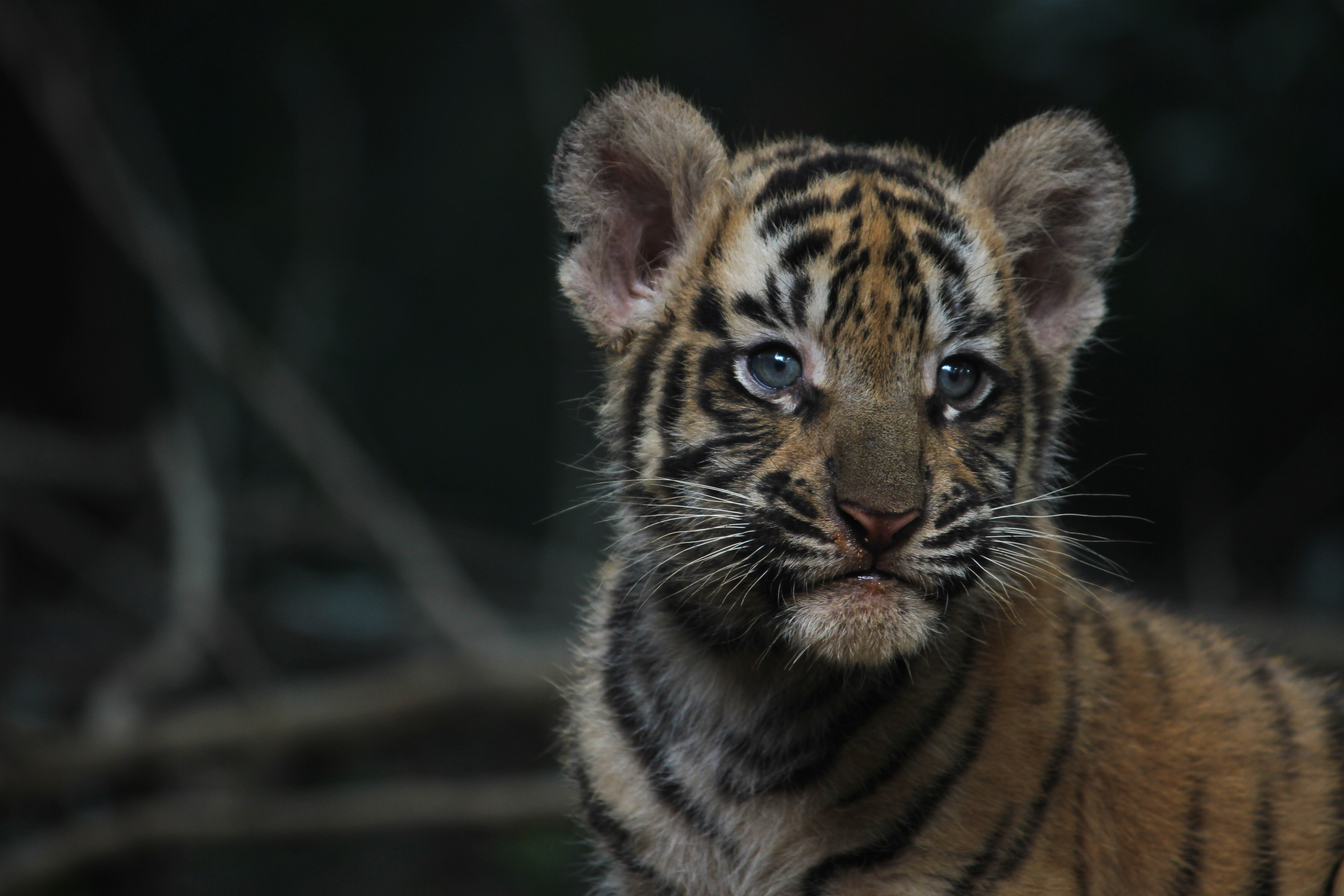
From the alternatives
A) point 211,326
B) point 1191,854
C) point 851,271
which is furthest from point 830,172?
point 211,326

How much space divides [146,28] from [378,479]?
2267 millimetres

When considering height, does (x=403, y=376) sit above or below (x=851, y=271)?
above

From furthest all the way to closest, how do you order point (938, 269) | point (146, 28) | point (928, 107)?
point (146, 28)
point (928, 107)
point (938, 269)

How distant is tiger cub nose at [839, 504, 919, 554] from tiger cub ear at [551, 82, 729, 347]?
25.8 inches

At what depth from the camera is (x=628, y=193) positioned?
2262 mm

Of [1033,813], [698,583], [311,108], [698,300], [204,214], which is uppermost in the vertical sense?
[311,108]

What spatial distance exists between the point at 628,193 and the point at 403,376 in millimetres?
4067

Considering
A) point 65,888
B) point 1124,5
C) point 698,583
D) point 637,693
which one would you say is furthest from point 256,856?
point 1124,5

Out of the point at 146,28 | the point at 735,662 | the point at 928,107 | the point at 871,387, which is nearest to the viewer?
the point at 871,387

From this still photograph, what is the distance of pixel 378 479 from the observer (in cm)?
551

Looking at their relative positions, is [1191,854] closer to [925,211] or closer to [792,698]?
[792,698]

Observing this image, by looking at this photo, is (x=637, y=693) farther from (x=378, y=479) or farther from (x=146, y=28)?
(x=146, y=28)

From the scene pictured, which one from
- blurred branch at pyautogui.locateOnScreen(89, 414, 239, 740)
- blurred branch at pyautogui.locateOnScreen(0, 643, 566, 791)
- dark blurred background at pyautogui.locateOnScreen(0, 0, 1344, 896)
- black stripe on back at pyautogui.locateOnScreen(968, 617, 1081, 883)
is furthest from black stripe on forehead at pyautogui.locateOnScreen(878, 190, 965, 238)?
blurred branch at pyautogui.locateOnScreen(89, 414, 239, 740)

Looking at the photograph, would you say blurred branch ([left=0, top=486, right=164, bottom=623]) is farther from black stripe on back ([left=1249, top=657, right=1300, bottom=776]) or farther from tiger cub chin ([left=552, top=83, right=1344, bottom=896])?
black stripe on back ([left=1249, top=657, right=1300, bottom=776])
